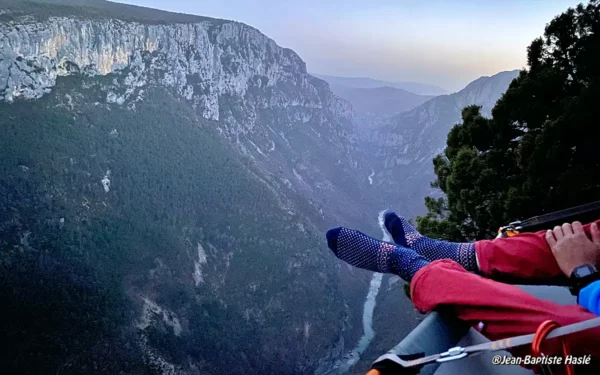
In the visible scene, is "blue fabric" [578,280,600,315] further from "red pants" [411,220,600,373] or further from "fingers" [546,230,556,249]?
"fingers" [546,230,556,249]

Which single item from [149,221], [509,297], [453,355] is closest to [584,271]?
[509,297]

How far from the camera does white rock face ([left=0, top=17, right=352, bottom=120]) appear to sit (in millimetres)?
50969

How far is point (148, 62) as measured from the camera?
225ft

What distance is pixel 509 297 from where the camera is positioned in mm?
1585

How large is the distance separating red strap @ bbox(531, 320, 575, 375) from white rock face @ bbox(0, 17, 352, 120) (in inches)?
2293

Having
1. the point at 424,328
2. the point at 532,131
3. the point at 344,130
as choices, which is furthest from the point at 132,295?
the point at 344,130

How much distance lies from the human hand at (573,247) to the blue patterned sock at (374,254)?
638 mm

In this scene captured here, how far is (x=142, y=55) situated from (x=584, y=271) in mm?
74206

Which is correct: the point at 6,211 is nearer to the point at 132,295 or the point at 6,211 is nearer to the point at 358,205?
the point at 132,295

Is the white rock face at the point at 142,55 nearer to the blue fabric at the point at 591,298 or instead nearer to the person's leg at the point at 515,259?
the person's leg at the point at 515,259

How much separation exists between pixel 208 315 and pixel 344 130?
9908cm

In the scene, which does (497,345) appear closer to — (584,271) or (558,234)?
(584,271)

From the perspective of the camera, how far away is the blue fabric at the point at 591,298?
145cm

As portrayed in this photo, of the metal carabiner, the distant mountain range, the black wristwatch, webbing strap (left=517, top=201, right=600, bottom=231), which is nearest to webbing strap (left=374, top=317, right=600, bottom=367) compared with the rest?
the metal carabiner
